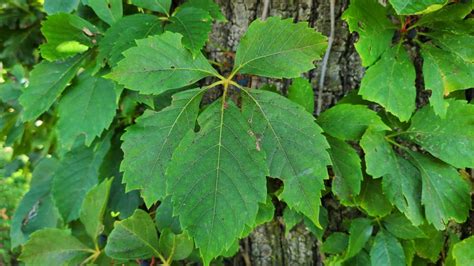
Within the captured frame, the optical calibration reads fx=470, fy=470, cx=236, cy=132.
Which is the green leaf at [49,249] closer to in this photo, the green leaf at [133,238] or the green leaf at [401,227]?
the green leaf at [133,238]

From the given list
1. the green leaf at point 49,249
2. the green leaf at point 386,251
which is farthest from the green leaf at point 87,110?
the green leaf at point 386,251

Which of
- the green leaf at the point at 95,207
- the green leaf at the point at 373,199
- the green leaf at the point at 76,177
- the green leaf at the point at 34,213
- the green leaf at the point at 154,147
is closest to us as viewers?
the green leaf at the point at 154,147

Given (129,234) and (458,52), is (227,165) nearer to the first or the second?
(129,234)

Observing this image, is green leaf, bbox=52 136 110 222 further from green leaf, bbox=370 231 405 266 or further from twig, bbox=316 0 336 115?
green leaf, bbox=370 231 405 266

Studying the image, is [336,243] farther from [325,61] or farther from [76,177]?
[76,177]

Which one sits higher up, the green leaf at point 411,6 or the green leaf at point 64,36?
the green leaf at point 411,6

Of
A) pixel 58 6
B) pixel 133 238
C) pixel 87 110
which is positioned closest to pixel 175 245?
pixel 133 238
